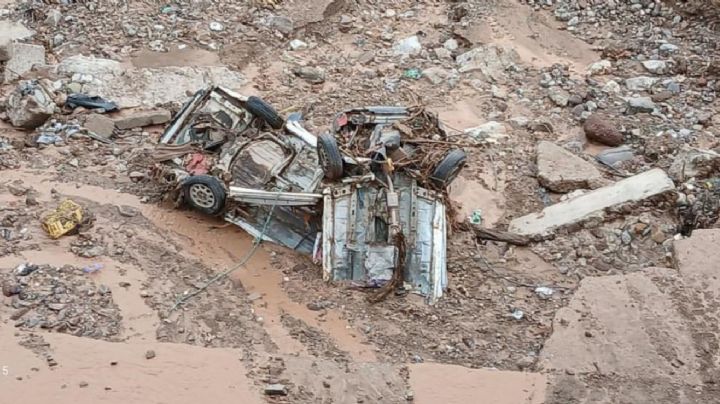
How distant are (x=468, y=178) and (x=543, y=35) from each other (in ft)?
11.1

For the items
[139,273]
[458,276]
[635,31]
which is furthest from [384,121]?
[635,31]

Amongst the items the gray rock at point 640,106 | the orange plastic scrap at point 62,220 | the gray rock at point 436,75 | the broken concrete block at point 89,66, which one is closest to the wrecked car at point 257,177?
the orange plastic scrap at point 62,220

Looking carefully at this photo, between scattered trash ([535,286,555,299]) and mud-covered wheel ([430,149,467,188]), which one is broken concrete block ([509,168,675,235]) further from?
mud-covered wheel ([430,149,467,188])

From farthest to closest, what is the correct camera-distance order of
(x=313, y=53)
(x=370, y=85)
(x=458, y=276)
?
(x=313, y=53) → (x=370, y=85) → (x=458, y=276)

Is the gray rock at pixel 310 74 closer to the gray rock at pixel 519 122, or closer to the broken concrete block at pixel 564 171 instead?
Answer: the gray rock at pixel 519 122

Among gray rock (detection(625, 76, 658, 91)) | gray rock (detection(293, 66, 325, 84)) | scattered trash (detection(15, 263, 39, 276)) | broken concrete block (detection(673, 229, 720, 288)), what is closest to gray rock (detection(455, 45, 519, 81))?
gray rock (detection(625, 76, 658, 91))

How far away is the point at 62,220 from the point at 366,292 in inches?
95.2

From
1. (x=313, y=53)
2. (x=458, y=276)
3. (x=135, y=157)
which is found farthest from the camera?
(x=313, y=53)

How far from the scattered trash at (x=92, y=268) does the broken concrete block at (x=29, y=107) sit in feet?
8.67

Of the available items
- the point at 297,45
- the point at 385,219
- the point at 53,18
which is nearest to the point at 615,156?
the point at 385,219

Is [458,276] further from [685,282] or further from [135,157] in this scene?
[135,157]

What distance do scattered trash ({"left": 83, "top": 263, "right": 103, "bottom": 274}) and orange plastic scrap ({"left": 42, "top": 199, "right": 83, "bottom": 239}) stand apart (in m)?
0.49

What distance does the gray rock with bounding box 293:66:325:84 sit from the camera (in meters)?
10.1

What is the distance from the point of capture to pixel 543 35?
1116 centimetres
